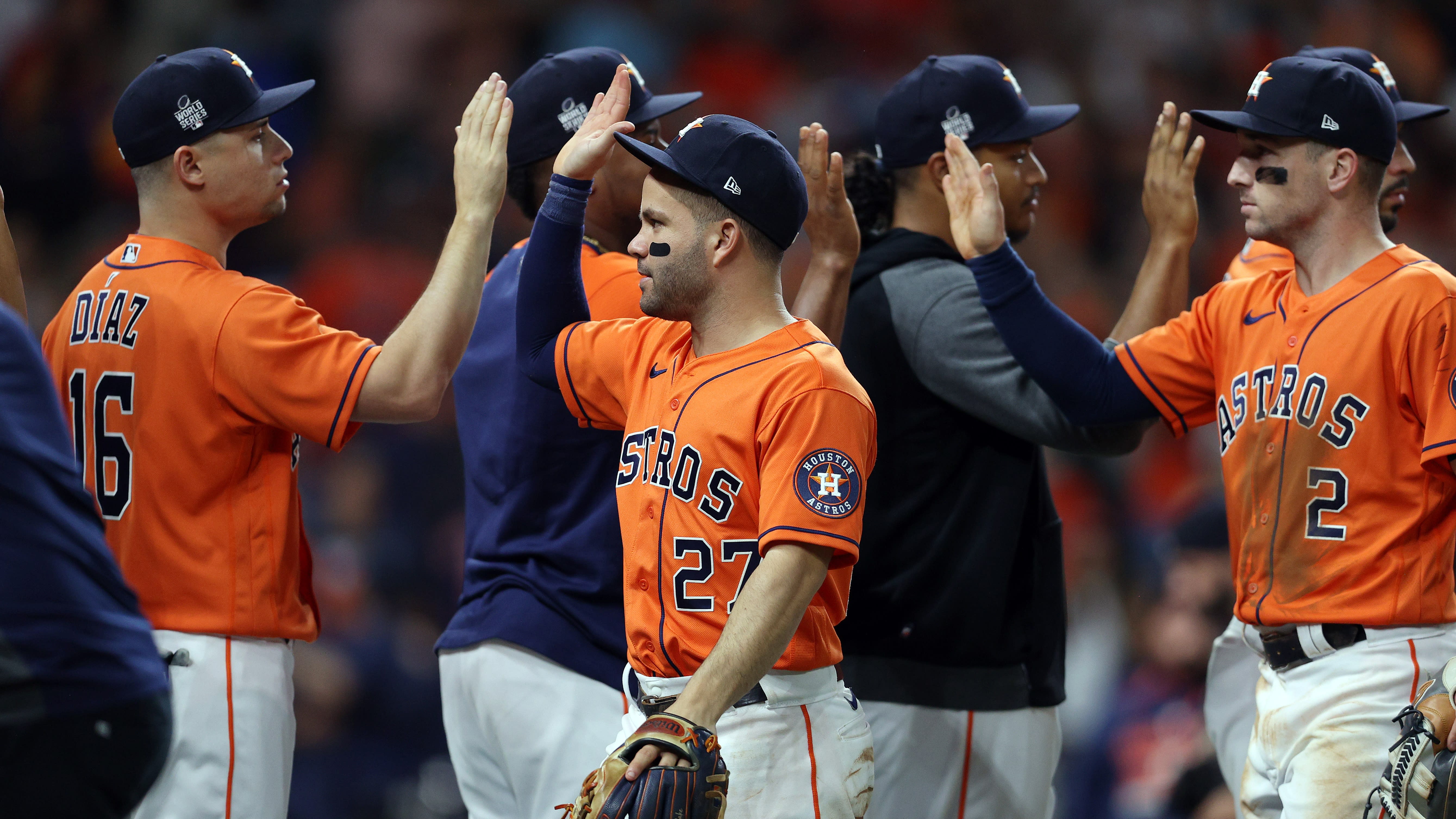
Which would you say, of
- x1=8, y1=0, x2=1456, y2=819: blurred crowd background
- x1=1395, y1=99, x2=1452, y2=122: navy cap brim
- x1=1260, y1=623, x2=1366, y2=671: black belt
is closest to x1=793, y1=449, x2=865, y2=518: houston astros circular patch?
x1=1260, y1=623, x2=1366, y2=671: black belt

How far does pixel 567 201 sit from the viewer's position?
11.3 ft

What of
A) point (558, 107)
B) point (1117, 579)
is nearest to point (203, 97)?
point (558, 107)

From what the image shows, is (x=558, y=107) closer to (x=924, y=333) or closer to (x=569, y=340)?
(x=569, y=340)

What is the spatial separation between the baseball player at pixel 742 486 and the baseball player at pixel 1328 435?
3.35ft

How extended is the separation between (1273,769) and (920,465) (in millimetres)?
1203

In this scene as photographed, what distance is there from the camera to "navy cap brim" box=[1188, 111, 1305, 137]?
3631 mm

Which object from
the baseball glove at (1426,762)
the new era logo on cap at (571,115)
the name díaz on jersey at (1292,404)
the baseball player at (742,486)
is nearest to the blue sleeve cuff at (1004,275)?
the name díaz on jersey at (1292,404)

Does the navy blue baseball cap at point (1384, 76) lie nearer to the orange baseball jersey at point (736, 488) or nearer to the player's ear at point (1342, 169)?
the player's ear at point (1342, 169)

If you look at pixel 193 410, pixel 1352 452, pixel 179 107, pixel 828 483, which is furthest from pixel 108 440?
pixel 1352 452

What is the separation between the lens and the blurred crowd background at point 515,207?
691 cm

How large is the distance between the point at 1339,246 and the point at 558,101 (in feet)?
6.71

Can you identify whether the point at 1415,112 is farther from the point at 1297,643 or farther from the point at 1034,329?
the point at 1297,643

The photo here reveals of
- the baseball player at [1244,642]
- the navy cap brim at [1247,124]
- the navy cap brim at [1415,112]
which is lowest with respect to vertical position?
the baseball player at [1244,642]

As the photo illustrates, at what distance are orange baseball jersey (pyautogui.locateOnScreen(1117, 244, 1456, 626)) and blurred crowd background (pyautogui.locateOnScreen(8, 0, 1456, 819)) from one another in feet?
7.88
